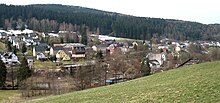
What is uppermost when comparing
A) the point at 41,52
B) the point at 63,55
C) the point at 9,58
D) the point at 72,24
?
the point at 72,24

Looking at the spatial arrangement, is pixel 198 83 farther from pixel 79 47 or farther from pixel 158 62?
pixel 79 47

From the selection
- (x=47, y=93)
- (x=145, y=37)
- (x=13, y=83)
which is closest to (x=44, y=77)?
(x=13, y=83)

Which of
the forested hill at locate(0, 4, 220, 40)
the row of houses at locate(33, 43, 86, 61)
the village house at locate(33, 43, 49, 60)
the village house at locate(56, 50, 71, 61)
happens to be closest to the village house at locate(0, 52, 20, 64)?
the village house at locate(33, 43, 49, 60)

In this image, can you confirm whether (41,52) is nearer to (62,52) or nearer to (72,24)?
(62,52)

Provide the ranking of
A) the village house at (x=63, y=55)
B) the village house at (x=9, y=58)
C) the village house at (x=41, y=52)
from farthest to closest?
the village house at (x=63, y=55) → the village house at (x=41, y=52) → the village house at (x=9, y=58)

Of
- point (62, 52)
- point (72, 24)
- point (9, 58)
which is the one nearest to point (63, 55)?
point (62, 52)

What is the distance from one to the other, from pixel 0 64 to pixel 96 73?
38.1ft

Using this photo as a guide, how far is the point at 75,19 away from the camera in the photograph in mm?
132500

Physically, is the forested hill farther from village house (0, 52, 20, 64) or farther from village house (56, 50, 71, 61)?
village house (0, 52, 20, 64)

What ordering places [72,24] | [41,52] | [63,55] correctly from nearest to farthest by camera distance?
[63,55] < [41,52] < [72,24]

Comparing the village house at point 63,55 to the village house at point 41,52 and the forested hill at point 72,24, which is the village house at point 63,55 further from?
the forested hill at point 72,24

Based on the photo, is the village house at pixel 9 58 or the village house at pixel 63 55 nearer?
the village house at pixel 9 58

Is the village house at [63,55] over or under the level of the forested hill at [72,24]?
under

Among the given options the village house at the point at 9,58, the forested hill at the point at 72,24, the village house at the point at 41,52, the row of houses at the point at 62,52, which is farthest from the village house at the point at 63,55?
the forested hill at the point at 72,24
